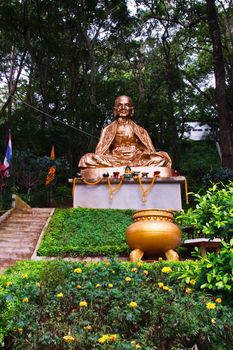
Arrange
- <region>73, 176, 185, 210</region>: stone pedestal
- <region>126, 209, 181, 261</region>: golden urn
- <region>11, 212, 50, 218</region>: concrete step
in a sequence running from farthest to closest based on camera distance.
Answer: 1. <region>73, 176, 185, 210</region>: stone pedestal
2. <region>11, 212, 50, 218</region>: concrete step
3. <region>126, 209, 181, 261</region>: golden urn

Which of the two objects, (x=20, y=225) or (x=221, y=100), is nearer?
(x=20, y=225)

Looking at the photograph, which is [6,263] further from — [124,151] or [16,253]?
[124,151]

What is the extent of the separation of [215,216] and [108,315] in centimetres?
120

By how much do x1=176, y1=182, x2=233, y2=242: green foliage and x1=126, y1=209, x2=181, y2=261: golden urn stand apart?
8.79 feet

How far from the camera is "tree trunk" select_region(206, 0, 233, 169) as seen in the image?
14.4 meters

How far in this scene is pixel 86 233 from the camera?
9406 mm

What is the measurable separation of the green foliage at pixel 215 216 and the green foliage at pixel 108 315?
528 millimetres

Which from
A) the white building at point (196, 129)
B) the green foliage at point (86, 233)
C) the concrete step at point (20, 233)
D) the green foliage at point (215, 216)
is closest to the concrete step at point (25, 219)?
the concrete step at point (20, 233)

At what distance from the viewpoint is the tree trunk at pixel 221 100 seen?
14414 mm

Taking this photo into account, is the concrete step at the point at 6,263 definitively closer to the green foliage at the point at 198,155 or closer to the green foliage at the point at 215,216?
the green foliage at the point at 215,216

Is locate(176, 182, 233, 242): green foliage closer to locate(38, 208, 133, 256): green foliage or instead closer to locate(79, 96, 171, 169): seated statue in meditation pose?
locate(38, 208, 133, 256): green foliage

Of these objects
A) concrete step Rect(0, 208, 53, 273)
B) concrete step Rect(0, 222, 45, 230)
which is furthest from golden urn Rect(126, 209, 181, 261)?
concrete step Rect(0, 222, 45, 230)

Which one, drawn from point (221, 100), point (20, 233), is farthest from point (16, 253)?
point (221, 100)

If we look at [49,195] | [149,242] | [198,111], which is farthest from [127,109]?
[198,111]
